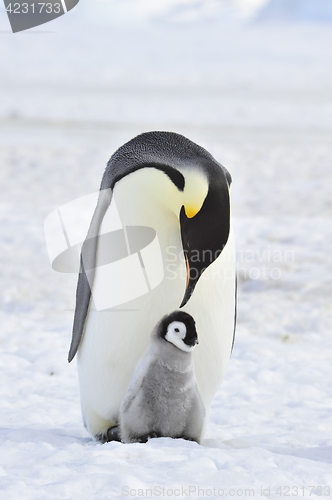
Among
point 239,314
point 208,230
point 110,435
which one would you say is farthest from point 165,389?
point 239,314

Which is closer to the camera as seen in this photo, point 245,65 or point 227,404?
point 227,404

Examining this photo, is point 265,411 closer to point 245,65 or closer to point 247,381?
point 247,381

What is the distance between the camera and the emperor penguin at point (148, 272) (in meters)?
2.02

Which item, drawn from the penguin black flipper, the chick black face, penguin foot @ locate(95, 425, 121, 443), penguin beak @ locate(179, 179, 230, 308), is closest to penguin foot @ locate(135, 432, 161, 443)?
penguin foot @ locate(95, 425, 121, 443)

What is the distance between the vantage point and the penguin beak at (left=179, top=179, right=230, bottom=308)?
6.32 feet

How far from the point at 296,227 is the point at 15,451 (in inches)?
186

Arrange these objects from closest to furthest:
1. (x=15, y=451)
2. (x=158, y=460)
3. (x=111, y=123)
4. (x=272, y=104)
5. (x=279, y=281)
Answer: (x=158, y=460)
(x=15, y=451)
(x=279, y=281)
(x=111, y=123)
(x=272, y=104)

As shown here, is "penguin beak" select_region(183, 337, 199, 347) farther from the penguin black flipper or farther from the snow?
the penguin black flipper

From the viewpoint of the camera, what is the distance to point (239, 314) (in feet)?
14.4

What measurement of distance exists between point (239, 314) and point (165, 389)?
7.93 feet

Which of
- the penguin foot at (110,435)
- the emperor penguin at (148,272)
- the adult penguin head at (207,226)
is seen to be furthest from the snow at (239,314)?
the adult penguin head at (207,226)

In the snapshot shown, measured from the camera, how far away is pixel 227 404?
301 cm

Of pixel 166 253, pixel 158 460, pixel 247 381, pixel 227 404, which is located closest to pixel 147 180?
pixel 166 253

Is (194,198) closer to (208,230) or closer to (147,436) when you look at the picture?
(208,230)
